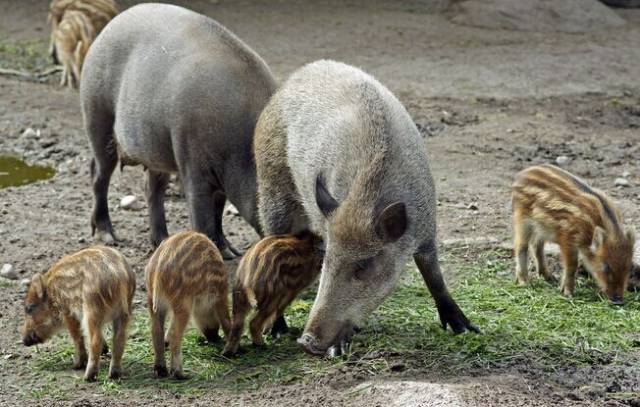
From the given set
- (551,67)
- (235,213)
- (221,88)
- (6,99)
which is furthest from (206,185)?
(551,67)

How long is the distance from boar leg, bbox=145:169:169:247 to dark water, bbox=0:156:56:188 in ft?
5.42

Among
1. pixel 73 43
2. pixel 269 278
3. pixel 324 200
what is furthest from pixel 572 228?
pixel 73 43

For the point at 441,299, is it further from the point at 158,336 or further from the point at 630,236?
the point at 158,336

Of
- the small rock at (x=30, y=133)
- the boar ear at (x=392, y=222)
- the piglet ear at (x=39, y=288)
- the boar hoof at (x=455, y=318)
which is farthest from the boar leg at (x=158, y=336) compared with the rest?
the small rock at (x=30, y=133)

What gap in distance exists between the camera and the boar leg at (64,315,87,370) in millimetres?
5867

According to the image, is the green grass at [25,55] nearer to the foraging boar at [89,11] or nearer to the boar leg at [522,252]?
the foraging boar at [89,11]

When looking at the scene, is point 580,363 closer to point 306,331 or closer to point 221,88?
point 306,331

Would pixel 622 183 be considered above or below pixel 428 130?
above

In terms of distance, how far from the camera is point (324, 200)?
18.8ft

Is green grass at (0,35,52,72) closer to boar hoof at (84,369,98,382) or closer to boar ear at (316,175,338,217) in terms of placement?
boar hoof at (84,369,98,382)

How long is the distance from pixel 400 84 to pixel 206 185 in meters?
4.93

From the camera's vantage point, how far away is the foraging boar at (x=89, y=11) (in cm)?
1238

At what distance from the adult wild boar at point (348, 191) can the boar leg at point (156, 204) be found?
1.52m

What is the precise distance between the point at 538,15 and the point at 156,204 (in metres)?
7.72
